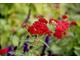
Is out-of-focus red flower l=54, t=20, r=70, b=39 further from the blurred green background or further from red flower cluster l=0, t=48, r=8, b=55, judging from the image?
red flower cluster l=0, t=48, r=8, b=55

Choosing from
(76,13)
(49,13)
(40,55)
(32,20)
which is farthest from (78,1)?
(40,55)

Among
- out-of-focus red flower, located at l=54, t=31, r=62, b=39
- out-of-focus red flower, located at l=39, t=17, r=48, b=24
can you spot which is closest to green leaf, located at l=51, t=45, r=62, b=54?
out-of-focus red flower, located at l=54, t=31, r=62, b=39

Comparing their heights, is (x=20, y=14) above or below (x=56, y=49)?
above

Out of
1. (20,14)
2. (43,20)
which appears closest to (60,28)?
(43,20)

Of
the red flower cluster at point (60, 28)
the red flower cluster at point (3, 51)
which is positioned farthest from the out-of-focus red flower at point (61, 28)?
the red flower cluster at point (3, 51)

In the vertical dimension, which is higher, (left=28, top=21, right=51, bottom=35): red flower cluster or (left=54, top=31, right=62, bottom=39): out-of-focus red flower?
(left=28, top=21, right=51, bottom=35): red flower cluster

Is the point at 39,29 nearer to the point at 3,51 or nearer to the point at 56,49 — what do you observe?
the point at 56,49
